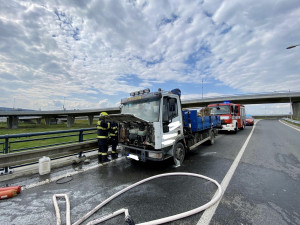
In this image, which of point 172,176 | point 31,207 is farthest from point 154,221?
point 31,207

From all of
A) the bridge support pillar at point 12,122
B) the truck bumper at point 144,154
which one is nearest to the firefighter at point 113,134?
the truck bumper at point 144,154

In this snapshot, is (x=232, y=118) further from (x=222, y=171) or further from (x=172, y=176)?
(x=172, y=176)

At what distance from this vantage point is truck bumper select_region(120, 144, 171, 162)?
13.6 feet

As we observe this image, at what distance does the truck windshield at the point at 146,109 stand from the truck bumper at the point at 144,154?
3.09 ft

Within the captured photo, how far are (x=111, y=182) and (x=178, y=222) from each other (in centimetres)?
206

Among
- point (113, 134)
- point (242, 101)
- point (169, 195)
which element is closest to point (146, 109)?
point (113, 134)

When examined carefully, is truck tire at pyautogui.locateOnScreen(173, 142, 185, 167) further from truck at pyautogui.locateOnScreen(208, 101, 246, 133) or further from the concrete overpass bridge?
the concrete overpass bridge

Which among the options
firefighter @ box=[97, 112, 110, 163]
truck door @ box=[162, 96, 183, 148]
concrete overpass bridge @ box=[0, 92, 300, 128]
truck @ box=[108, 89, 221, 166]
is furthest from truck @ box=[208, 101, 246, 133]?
concrete overpass bridge @ box=[0, 92, 300, 128]

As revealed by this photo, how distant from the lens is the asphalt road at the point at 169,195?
2.49 meters

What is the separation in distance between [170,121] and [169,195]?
6.88 ft

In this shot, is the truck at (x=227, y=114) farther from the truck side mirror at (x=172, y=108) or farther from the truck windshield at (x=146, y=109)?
the truck windshield at (x=146, y=109)

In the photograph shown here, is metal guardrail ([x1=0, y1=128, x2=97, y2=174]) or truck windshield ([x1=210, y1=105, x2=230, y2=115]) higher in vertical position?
truck windshield ([x1=210, y1=105, x2=230, y2=115])

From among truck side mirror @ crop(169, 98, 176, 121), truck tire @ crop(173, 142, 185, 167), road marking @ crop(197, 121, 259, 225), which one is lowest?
road marking @ crop(197, 121, 259, 225)

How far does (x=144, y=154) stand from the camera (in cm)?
431
